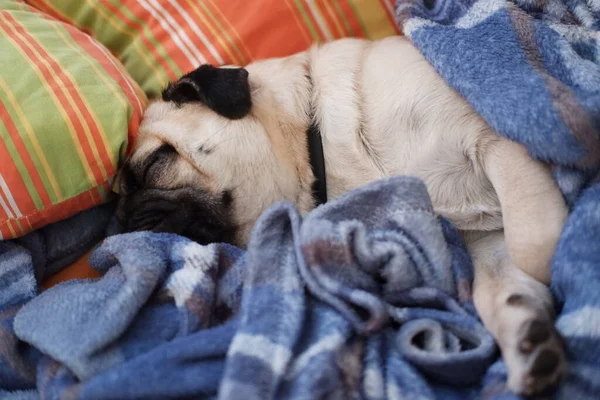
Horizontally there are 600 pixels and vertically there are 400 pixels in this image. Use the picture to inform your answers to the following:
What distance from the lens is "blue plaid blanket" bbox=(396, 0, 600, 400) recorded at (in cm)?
102

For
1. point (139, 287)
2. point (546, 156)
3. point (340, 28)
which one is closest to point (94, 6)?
point (340, 28)

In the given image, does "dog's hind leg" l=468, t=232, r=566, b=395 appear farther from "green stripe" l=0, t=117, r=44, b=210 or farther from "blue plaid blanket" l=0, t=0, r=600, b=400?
"green stripe" l=0, t=117, r=44, b=210

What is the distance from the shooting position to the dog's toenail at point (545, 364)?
3.03 ft

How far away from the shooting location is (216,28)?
6.05ft

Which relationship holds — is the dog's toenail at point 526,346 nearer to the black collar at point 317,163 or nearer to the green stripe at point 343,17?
the black collar at point 317,163

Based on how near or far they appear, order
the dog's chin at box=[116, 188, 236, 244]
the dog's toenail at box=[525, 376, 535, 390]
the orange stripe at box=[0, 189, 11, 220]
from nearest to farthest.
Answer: the dog's toenail at box=[525, 376, 535, 390], the orange stripe at box=[0, 189, 11, 220], the dog's chin at box=[116, 188, 236, 244]

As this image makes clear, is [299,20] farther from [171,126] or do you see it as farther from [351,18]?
[171,126]

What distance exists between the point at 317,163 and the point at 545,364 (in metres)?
0.86

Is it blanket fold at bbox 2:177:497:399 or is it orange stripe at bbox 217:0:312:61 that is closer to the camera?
blanket fold at bbox 2:177:497:399

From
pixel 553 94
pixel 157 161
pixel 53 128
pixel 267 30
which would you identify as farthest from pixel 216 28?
pixel 553 94

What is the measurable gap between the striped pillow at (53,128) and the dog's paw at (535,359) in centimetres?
111

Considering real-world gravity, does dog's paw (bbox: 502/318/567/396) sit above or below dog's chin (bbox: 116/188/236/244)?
below

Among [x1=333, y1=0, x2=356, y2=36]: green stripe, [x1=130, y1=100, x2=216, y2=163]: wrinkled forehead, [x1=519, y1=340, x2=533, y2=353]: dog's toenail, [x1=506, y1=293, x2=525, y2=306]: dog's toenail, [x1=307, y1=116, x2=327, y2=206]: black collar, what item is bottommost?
[x1=506, y1=293, x2=525, y2=306]: dog's toenail

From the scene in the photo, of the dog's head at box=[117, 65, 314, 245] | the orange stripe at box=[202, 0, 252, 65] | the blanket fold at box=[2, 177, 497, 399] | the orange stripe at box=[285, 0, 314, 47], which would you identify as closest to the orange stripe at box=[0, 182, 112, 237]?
the dog's head at box=[117, 65, 314, 245]
